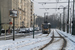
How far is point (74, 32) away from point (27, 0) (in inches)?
2039

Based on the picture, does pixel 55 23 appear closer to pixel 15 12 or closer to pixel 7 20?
pixel 7 20

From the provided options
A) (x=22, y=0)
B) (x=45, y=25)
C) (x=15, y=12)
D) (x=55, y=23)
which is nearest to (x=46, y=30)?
(x=45, y=25)

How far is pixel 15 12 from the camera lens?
53.9ft

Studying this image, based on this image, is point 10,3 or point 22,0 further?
point 22,0

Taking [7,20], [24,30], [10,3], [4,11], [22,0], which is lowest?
[24,30]

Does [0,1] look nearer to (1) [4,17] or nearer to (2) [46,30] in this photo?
(1) [4,17]

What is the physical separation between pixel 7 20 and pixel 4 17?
2899 mm

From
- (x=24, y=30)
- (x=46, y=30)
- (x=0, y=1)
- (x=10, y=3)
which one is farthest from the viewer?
(x=24, y=30)

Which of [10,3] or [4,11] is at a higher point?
[10,3]

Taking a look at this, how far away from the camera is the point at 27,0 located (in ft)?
245

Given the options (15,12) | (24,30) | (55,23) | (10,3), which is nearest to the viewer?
(15,12)

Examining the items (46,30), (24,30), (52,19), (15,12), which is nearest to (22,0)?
(24,30)

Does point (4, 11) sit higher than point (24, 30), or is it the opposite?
point (4, 11)

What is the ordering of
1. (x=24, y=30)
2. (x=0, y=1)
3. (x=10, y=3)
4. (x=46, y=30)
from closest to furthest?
(x=0, y=1)
(x=46, y=30)
(x=10, y=3)
(x=24, y=30)
